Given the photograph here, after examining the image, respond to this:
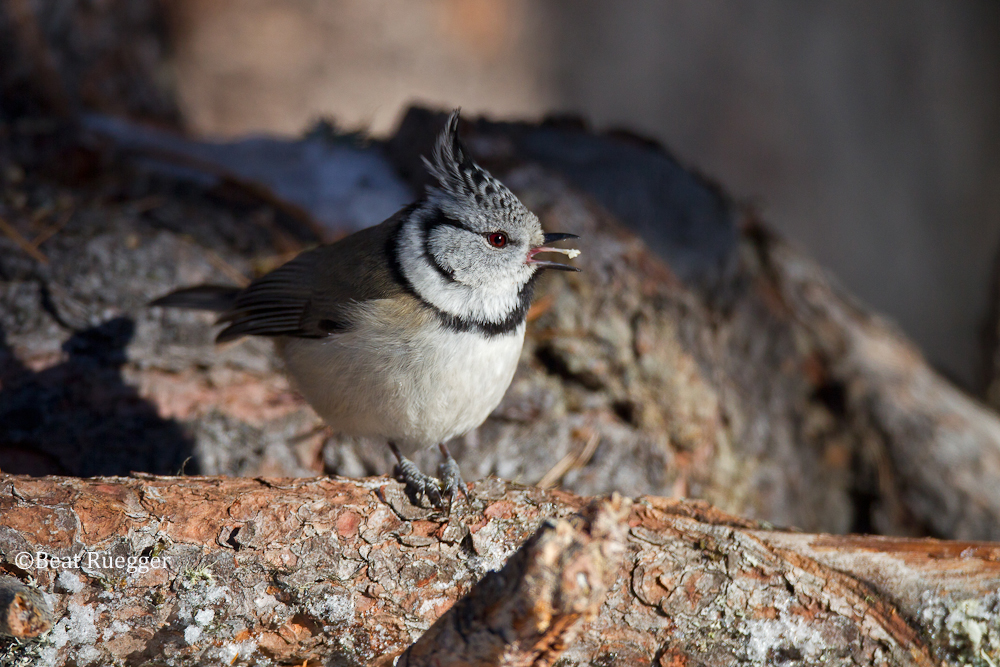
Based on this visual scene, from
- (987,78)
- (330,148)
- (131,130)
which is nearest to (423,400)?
(330,148)

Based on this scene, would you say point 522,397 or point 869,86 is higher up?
point 869,86

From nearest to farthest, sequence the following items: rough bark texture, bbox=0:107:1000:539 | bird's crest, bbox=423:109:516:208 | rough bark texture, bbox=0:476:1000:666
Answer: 1. rough bark texture, bbox=0:476:1000:666
2. bird's crest, bbox=423:109:516:208
3. rough bark texture, bbox=0:107:1000:539

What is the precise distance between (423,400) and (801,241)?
5782 mm

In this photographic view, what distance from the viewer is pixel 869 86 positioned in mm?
7301

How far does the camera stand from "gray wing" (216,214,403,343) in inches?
103

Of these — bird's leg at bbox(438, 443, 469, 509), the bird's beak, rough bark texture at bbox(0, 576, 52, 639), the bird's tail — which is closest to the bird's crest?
the bird's beak

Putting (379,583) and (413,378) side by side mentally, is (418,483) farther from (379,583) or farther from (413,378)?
(379,583)

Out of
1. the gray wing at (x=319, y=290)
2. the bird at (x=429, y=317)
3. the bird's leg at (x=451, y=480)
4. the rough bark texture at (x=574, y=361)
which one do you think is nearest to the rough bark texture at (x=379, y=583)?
the bird's leg at (x=451, y=480)

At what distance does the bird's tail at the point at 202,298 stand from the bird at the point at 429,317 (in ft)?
1.17

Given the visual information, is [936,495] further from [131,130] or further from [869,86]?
[869,86]

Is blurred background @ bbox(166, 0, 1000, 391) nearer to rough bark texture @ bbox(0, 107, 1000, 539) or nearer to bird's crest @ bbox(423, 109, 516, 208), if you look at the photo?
rough bark texture @ bbox(0, 107, 1000, 539)

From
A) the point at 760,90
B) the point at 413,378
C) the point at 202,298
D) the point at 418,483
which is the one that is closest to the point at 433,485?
the point at 418,483

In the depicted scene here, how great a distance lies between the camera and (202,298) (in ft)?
9.78

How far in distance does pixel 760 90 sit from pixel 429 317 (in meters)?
6.30
